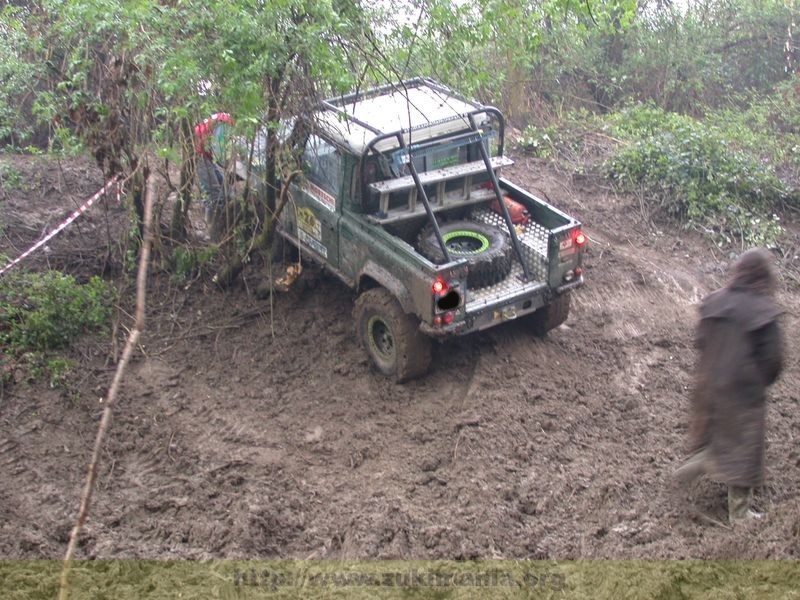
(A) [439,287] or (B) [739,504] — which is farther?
(A) [439,287]

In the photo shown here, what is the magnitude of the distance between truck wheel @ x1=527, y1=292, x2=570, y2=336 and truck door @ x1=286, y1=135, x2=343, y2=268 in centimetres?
187

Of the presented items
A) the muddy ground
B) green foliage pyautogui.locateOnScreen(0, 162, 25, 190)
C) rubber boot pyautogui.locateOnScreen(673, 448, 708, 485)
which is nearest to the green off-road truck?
the muddy ground

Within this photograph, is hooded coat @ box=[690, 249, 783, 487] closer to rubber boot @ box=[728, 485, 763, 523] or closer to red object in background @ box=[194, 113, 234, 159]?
rubber boot @ box=[728, 485, 763, 523]

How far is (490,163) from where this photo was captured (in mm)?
8125

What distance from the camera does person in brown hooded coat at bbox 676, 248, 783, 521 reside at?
567cm

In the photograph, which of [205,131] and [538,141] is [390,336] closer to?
[205,131]

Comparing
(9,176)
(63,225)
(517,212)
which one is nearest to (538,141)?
(517,212)

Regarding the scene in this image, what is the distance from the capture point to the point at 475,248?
8.12 metres

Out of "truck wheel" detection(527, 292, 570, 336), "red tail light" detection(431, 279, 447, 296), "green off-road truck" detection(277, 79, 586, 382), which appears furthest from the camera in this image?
"truck wheel" detection(527, 292, 570, 336)

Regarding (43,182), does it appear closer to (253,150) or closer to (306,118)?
(253,150)

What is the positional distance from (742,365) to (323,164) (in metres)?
4.09

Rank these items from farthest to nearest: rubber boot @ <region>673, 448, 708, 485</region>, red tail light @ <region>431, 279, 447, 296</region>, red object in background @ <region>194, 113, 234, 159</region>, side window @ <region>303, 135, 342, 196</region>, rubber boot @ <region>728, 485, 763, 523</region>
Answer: side window @ <region>303, 135, 342, 196</region> → red object in background @ <region>194, 113, 234, 159</region> → red tail light @ <region>431, 279, 447, 296</region> → rubber boot @ <region>673, 448, 708, 485</region> → rubber boot @ <region>728, 485, 763, 523</region>

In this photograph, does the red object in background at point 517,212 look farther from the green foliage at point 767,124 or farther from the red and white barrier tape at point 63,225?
the green foliage at point 767,124

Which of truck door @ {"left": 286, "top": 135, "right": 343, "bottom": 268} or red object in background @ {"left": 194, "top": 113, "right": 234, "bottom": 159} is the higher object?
red object in background @ {"left": 194, "top": 113, "right": 234, "bottom": 159}
